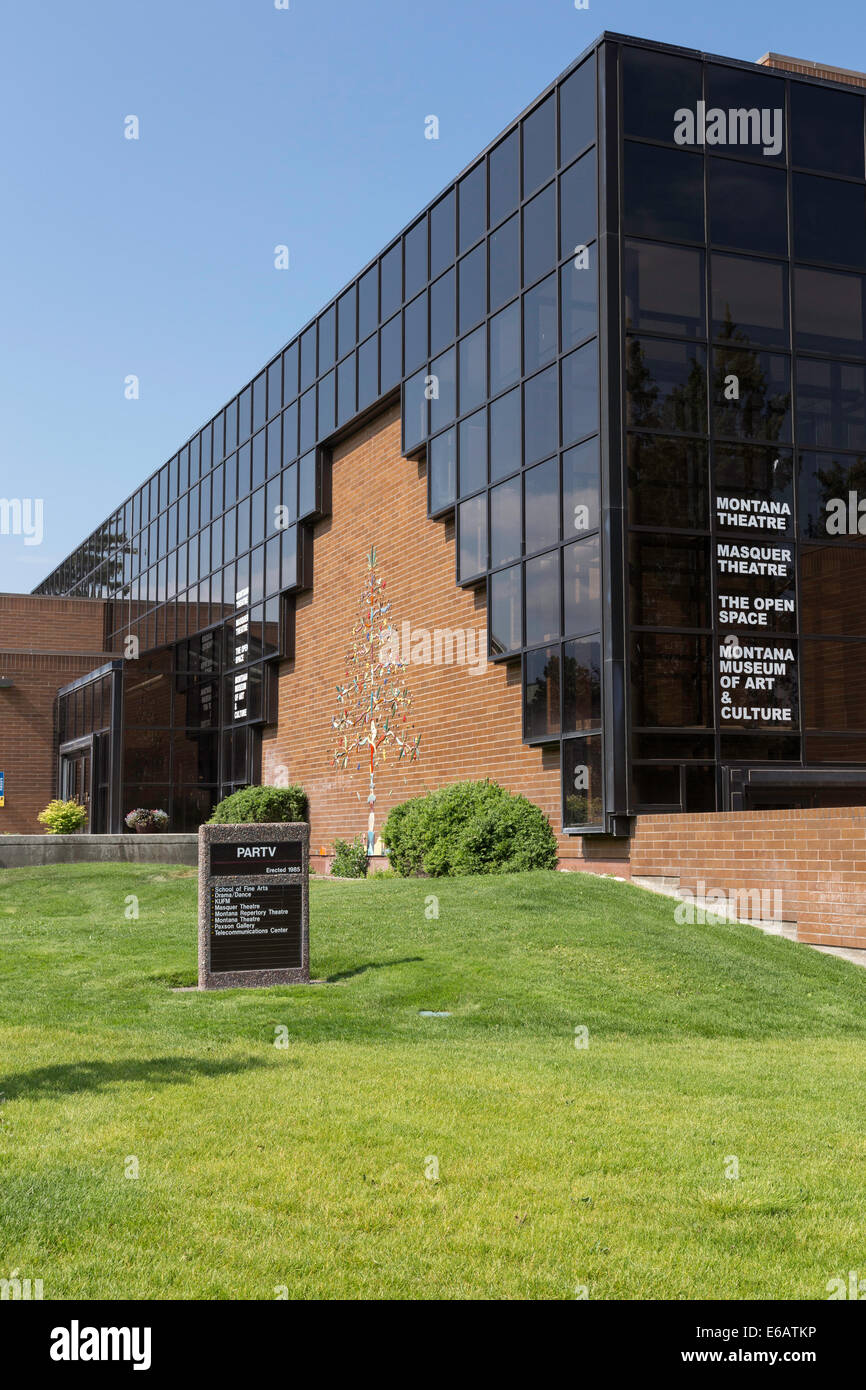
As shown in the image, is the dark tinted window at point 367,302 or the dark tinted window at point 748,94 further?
the dark tinted window at point 367,302

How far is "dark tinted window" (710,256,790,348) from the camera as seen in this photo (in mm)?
18625

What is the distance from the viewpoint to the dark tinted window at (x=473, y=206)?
2234 centimetres

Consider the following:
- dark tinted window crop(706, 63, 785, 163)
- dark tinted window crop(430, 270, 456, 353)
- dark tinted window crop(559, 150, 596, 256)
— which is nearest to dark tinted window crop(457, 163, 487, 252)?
dark tinted window crop(430, 270, 456, 353)

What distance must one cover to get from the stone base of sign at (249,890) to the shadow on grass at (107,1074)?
3.13m

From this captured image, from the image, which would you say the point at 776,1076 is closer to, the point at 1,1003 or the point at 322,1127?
the point at 322,1127

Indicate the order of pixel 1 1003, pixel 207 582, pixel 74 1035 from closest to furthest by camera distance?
pixel 74 1035, pixel 1 1003, pixel 207 582

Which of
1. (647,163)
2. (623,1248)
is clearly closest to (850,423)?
(647,163)

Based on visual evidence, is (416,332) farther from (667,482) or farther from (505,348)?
(667,482)

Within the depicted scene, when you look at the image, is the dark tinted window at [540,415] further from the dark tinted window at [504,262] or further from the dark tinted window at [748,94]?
the dark tinted window at [748,94]

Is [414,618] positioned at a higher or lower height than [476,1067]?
higher

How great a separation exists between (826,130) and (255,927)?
50.8 ft

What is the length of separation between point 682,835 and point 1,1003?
9002 millimetres

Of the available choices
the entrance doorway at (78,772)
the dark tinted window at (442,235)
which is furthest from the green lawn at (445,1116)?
the entrance doorway at (78,772)

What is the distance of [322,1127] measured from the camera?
264 inches
